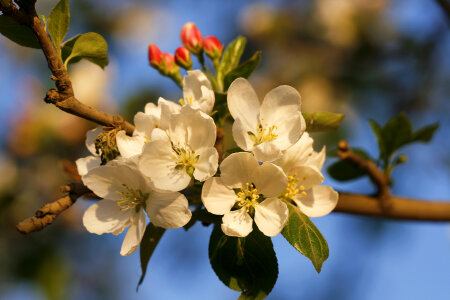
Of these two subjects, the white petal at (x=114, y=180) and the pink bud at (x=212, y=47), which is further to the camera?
the pink bud at (x=212, y=47)

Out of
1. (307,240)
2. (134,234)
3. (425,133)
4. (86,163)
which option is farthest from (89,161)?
(425,133)

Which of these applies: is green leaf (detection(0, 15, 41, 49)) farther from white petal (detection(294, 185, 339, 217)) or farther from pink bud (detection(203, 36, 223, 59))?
white petal (detection(294, 185, 339, 217))

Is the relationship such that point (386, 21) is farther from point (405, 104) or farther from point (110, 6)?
point (110, 6)

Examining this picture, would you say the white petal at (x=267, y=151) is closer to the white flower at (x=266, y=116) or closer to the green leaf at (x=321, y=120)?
the white flower at (x=266, y=116)

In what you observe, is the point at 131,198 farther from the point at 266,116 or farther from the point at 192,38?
the point at 192,38

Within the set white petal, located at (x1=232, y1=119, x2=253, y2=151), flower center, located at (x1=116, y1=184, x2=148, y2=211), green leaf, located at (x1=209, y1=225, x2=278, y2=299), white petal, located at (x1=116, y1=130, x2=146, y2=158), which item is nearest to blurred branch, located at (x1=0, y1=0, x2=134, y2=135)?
white petal, located at (x1=116, y1=130, x2=146, y2=158)

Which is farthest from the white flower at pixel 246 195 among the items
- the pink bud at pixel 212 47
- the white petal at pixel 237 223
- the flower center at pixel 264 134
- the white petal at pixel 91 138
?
the pink bud at pixel 212 47

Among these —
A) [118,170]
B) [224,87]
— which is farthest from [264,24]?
[118,170]
